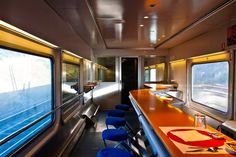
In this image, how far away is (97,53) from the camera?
7.40m

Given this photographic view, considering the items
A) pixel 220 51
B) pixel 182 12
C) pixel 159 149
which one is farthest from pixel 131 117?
pixel 159 149

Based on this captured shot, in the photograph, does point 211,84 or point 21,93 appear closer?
point 21,93

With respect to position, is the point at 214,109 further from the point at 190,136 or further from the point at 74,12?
the point at 74,12

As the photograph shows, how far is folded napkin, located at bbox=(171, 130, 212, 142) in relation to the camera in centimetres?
148

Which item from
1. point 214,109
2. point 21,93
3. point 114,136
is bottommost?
point 114,136

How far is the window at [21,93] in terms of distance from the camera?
1.90 m

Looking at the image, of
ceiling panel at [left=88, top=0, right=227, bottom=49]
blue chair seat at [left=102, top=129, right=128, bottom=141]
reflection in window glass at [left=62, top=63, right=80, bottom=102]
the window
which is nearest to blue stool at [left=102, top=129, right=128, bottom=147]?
blue chair seat at [left=102, top=129, right=128, bottom=141]

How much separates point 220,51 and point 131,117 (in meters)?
3.51

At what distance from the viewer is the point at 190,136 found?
1.55m

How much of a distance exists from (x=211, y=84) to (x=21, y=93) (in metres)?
3.61

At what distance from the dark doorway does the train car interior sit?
2036 mm

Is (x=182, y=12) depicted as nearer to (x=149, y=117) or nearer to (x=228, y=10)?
(x=228, y=10)

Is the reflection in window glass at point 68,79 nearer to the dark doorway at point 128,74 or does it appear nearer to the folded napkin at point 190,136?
the folded napkin at point 190,136

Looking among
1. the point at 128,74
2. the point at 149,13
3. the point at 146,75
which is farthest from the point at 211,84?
the point at 128,74
